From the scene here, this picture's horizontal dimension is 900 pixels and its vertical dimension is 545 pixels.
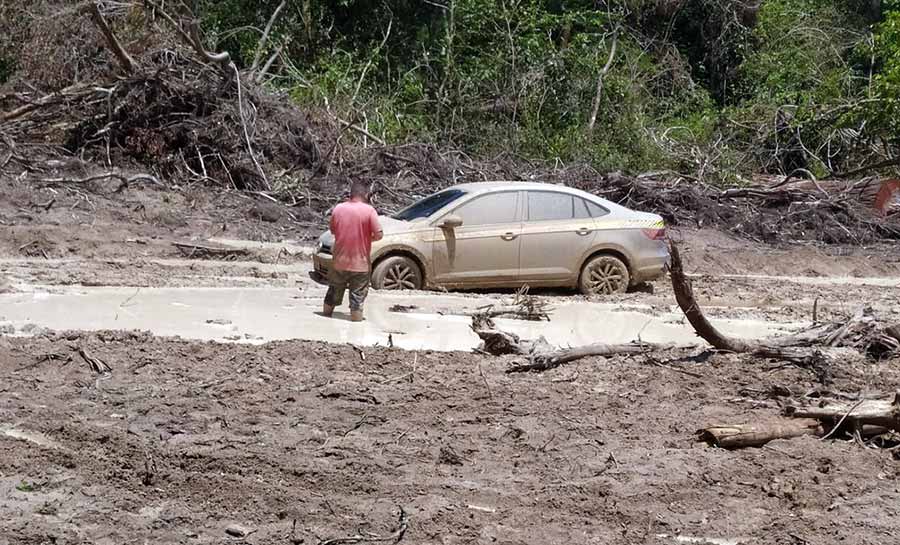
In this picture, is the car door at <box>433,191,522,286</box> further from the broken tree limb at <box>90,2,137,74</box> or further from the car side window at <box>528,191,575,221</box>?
the broken tree limb at <box>90,2,137,74</box>

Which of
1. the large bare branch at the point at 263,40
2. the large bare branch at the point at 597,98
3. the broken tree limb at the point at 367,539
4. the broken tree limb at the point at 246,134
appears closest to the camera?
the broken tree limb at the point at 367,539

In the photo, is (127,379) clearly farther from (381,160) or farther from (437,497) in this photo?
(381,160)

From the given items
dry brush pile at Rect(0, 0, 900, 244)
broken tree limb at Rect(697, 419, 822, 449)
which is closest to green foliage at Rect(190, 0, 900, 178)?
dry brush pile at Rect(0, 0, 900, 244)

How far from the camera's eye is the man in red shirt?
11359 mm

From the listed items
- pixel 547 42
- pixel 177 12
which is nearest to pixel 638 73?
pixel 547 42

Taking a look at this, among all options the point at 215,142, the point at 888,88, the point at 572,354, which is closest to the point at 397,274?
the point at 572,354

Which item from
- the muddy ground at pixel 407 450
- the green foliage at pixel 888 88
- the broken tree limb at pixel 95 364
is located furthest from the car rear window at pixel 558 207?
the green foliage at pixel 888 88

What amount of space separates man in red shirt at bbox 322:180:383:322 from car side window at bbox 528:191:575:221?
3.22m

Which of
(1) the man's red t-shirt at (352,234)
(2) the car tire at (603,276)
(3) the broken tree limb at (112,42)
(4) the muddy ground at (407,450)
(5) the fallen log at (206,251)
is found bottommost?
(4) the muddy ground at (407,450)

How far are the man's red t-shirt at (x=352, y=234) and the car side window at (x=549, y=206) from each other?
326 cm

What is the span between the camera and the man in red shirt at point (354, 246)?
37.3 feet

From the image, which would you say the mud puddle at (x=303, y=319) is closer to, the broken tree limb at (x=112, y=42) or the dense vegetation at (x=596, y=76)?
the broken tree limb at (x=112, y=42)

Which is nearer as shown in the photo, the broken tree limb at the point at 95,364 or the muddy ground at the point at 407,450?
the muddy ground at the point at 407,450

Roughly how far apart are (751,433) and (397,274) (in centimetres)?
694
